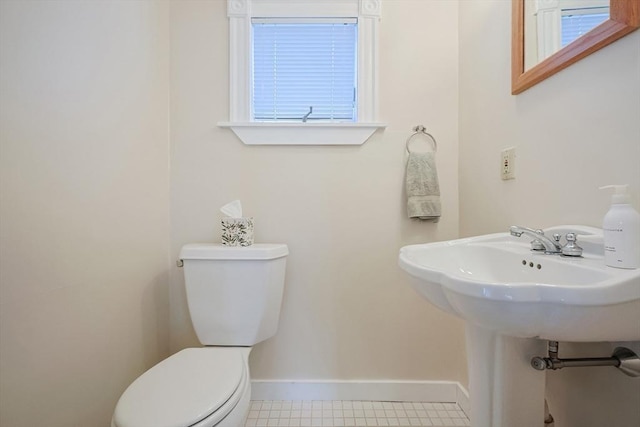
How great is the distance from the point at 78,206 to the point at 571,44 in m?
1.45

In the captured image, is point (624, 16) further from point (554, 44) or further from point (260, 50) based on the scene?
point (260, 50)

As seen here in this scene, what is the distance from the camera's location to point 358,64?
4.34ft

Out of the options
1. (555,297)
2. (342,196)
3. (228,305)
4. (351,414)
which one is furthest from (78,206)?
(351,414)

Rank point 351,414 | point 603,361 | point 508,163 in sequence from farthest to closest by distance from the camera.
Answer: point 351,414
point 508,163
point 603,361

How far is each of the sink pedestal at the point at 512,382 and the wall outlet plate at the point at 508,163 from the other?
56 centimetres

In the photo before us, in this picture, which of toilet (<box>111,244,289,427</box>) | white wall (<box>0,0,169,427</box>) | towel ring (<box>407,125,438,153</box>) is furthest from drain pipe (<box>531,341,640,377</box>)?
white wall (<box>0,0,169,427</box>)

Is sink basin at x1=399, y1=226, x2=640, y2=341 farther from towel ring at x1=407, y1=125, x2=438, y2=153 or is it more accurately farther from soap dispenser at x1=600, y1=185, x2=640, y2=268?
towel ring at x1=407, y1=125, x2=438, y2=153

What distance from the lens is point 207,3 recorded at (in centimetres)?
133

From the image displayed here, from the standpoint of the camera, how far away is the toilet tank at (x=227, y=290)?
3.61ft

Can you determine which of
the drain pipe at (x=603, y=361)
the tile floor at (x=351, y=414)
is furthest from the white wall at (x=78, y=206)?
the drain pipe at (x=603, y=361)

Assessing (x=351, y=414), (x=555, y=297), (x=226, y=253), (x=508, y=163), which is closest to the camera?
(x=555, y=297)

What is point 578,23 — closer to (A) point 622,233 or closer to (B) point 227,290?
(A) point 622,233

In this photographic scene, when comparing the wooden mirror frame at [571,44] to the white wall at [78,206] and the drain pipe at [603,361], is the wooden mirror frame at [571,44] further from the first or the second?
the white wall at [78,206]

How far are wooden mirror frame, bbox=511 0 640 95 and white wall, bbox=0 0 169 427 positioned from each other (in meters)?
1.38
